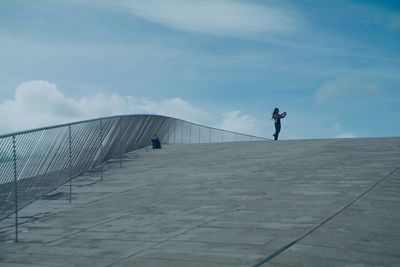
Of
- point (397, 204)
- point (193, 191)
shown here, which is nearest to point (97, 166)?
point (193, 191)

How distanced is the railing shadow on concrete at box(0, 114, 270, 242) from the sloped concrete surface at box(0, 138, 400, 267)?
0.43 metres

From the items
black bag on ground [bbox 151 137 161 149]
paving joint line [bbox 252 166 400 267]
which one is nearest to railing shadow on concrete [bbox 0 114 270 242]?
black bag on ground [bbox 151 137 161 149]

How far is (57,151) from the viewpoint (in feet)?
41.4

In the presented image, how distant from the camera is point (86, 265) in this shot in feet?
23.0

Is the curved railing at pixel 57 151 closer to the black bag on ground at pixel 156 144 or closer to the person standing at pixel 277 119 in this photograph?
the black bag on ground at pixel 156 144

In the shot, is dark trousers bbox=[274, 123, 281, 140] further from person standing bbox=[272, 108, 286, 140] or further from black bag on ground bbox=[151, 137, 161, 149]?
black bag on ground bbox=[151, 137, 161, 149]

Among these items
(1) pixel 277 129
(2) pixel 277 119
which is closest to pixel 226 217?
(2) pixel 277 119

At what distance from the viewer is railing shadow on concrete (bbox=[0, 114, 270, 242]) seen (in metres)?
9.90

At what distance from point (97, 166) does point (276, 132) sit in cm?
1010

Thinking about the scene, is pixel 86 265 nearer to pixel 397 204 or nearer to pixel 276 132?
pixel 397 204

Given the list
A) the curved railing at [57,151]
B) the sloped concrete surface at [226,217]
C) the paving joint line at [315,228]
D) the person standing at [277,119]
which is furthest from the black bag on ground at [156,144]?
the paving joint line at [315,228]

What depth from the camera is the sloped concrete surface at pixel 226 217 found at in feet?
22.9

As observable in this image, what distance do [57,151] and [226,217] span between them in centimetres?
512

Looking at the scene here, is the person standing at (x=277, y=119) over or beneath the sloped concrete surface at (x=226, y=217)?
over
